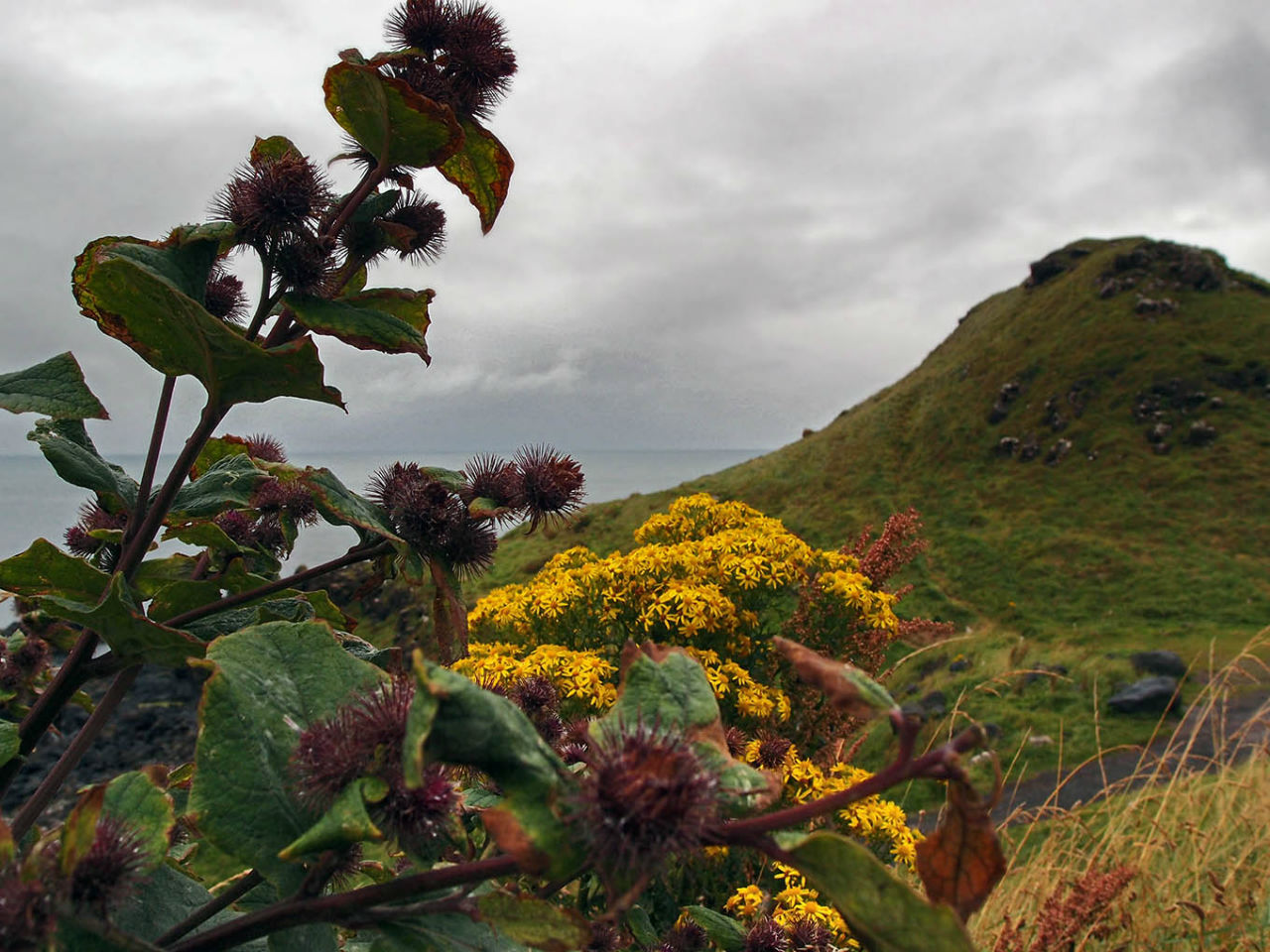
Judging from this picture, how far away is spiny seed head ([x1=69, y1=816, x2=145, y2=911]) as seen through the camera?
702 millimetres

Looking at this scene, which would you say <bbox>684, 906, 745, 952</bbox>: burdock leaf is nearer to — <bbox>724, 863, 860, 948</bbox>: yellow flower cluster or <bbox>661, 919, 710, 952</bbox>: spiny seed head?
<bbox>661, 919, 710, 952</bbox>: spiny seed head

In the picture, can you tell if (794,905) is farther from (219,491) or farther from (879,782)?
(879,782)

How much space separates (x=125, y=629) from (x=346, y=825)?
2.49ft

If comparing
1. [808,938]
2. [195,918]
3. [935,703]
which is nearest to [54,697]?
[195,918]

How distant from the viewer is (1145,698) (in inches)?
603

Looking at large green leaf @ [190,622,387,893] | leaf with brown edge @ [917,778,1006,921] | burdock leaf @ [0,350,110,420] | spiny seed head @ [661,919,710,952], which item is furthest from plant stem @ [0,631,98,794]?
spiny seed head @ [661,919,710,952]

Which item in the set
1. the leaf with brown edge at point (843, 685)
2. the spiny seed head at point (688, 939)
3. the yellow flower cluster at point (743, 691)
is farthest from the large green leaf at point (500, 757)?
the yellow flower cluster at point (743, 691)

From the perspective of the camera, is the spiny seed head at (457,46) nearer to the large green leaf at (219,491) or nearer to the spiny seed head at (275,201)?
the spiny seed head at (275,201)

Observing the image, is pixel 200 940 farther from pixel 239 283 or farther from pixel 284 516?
pixel 239 283

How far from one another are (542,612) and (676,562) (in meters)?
1.05

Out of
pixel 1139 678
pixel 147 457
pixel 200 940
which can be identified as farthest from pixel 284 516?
pixel 1139 678

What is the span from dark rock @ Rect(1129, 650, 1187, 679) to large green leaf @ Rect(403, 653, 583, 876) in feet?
64.8

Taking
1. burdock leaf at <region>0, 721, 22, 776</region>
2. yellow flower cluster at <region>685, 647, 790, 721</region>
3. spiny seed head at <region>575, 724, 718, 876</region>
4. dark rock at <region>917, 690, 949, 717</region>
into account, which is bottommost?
dark rock at <region>917, 690, 949, 717</region>

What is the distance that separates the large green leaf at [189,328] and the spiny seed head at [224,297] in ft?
1.29
